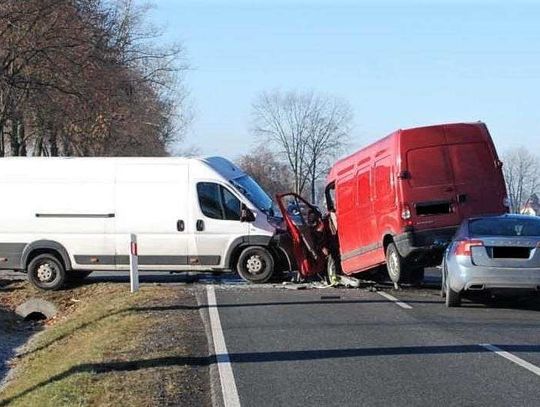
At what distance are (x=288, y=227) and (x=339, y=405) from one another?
1044 centimetres

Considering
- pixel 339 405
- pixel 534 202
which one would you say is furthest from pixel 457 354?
pixel 534 202

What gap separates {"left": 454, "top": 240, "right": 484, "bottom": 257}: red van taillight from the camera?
12250 mm

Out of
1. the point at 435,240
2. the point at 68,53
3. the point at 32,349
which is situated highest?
the point at 68,53

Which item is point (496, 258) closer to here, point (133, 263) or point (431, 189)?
point (431, 189)

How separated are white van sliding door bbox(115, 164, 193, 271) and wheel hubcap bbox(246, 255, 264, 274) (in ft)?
4.17

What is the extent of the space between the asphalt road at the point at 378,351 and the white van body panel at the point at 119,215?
3.16m

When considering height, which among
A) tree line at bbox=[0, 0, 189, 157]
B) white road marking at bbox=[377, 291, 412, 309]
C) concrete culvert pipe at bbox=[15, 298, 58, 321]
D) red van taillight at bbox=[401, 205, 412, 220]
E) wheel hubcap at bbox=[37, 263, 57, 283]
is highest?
tree line at bbox=[0, 0, 189, 157]

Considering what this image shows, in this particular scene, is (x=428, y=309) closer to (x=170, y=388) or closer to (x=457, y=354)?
(x=457, y=354)

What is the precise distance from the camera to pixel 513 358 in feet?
28.7

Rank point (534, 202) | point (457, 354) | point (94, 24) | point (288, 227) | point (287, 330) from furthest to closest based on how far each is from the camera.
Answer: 1. point (534, 202)
2. point (94, 24)
3. point (288, 227)
4. point (287, 330)
5. point (457, 354)

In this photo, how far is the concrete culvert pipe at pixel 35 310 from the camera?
17.6 meters

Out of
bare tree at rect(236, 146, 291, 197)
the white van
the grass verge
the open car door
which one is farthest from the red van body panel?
bare tree at rect(236, 146, 291, 197)

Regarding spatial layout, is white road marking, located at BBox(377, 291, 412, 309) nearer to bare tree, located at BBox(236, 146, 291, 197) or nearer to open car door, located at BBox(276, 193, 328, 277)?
open car door, located at BBox(276, 193, 328, 277)

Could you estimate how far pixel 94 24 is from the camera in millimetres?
28312
